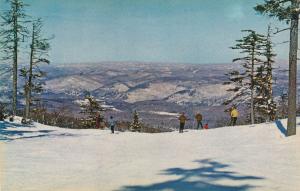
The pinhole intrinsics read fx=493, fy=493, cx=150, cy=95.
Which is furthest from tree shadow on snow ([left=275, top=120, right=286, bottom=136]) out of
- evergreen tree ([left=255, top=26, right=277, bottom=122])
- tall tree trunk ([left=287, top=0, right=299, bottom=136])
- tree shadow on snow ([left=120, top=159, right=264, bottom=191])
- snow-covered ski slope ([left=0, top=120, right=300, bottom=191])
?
evergreen tree ([left=255, top=26, right=277, bottom=122])

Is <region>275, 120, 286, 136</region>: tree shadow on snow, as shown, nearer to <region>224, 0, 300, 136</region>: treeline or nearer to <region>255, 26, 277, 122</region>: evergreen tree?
<region>224, 0, 300, 136</region>: treeline

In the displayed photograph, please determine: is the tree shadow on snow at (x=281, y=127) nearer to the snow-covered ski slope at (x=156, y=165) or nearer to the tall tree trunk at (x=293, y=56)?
the snow-covered ski slope at (x=156, y=165)

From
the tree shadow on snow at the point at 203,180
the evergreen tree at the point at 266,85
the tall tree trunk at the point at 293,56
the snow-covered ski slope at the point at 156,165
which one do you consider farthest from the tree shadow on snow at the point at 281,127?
the evergreen tree at the point at 266,85

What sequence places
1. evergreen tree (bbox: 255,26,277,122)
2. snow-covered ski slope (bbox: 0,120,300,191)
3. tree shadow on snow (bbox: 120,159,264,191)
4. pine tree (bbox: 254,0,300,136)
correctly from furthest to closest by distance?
evergreen tree (bbox: 255,26,277,122)
pine tree (bbox: 254,0,300,136)
snow-covered ski slope (bbox: 0,120,300,191)
tree shadow on snow (bbox: 120,159,264,191)

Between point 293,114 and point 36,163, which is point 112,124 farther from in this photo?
point 36,163

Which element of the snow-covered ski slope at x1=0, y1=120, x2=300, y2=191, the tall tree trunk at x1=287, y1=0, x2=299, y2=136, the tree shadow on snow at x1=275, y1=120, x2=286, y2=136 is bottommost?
the snow-covered ski slope at x1=0, y1=120, x2=300, y2=191

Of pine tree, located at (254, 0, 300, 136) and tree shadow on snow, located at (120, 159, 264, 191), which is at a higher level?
pine tree, located at (254, 0, 300, 136)

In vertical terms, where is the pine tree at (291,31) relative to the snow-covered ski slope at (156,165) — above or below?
above

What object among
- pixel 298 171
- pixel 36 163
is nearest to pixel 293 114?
pixel 298 171
